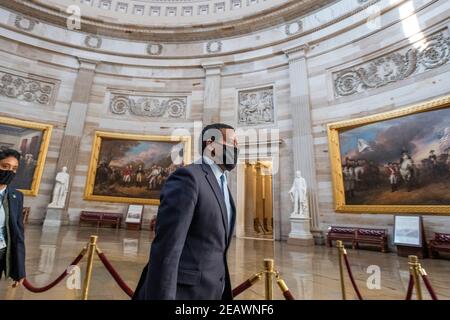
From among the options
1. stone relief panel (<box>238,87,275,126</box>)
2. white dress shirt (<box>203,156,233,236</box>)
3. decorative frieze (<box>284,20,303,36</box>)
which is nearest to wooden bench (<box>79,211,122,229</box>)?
stone relief panel (<box>238,87,275,126</box>)

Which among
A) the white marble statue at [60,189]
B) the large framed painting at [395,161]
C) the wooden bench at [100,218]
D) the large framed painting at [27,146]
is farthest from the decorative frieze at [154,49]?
the large framed painting at [395,161]

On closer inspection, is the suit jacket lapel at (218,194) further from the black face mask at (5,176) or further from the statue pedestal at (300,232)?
the statue pedestal at (300,232)

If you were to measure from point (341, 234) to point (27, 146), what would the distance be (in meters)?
13.8

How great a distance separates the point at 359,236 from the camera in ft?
27.4

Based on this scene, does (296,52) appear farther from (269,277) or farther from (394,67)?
(269,277)

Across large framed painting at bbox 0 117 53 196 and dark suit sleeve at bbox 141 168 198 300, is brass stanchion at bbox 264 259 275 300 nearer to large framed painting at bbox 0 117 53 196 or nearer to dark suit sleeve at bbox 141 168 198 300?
dark suit sleeve at bbox 141 168 198 300

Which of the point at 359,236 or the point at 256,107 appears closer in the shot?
the point at 359,236

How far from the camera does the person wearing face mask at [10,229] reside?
90.2 inches

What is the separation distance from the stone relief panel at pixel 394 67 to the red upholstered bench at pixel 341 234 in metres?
5.34

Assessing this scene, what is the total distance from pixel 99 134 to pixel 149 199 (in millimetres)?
4219

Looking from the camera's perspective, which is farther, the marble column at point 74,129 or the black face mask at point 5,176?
the marble column at point 74,129

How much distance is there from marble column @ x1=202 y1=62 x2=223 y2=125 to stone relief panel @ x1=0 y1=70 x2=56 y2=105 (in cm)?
777

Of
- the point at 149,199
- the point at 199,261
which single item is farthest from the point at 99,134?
the point at 199,261

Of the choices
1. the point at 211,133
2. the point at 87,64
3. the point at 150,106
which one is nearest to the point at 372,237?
the point at 211,133
